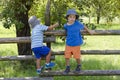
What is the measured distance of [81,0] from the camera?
962cm

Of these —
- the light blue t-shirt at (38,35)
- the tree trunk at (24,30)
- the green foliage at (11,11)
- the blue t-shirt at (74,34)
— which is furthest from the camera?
the tree trunk at (24,30)

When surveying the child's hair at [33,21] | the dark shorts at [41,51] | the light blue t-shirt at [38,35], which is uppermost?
the child's hair at [33,21]

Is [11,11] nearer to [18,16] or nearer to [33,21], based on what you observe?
[33,21]

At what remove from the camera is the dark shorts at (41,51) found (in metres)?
7.15

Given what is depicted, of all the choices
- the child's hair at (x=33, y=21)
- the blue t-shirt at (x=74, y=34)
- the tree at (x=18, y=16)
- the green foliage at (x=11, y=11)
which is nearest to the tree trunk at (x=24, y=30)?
the tree at (x=18, y=16)

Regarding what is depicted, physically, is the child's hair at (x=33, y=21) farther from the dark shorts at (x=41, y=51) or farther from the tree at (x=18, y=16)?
the tree at (x=18, y=16)

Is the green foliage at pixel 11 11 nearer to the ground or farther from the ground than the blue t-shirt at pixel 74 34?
farther from the ground

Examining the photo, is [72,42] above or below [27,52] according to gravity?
above

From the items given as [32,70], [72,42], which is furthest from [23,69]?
Result: [72,42]

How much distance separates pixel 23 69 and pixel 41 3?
243 cm

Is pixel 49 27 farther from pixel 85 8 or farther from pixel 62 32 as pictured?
pixel 85 8

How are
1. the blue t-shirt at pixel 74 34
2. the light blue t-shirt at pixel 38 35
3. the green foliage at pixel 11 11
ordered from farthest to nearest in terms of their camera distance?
the green foliage at pixel 11 11, the light blue t-shirt at pixel 38 35, the blue t-shirt at pixel 74 34

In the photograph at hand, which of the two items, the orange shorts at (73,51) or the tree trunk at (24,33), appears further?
the tree trunk at (24,33)

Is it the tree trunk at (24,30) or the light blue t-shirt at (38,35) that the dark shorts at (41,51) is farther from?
the tree trunk at (24,30)
